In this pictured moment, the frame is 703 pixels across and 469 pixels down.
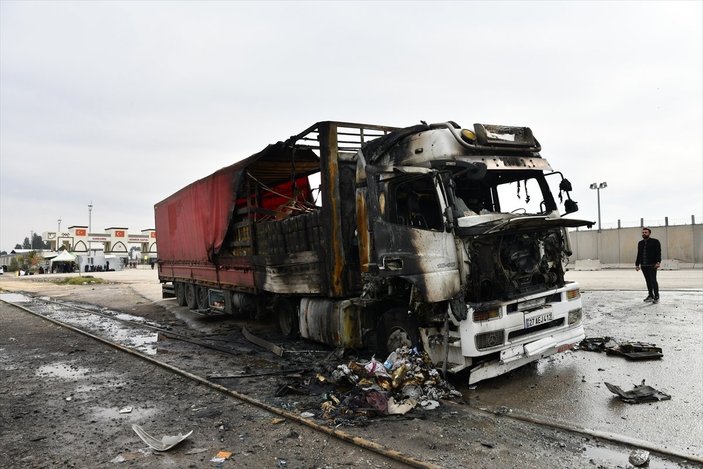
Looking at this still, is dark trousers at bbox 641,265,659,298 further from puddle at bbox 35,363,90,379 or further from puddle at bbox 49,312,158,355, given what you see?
puddle at bbox 35,363,90,379

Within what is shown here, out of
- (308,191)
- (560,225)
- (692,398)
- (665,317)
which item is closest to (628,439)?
(692,398)

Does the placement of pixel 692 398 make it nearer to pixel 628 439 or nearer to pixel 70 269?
pixel 628 439

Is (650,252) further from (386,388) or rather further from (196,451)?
(196,451)

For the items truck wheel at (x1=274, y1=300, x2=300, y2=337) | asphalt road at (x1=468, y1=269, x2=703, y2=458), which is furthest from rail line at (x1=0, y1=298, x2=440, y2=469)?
truck wheel at (x1=274, y1=300, x2=300, y2=337)

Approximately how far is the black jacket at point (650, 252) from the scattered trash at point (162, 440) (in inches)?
400

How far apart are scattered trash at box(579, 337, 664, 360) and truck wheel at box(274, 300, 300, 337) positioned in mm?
4544

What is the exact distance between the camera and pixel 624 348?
6910mm

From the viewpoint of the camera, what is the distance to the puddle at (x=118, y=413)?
16.6ft

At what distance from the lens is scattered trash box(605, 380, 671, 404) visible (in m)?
5.06

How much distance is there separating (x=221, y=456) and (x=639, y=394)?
159 inches

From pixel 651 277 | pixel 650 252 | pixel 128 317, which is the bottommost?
pixel 128 317

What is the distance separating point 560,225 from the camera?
5.62 metres

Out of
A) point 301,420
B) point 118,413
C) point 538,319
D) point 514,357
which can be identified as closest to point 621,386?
point 538,319

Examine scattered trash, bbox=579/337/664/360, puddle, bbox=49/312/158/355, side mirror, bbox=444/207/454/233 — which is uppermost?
side mirror, bbox=444/207/454/233
